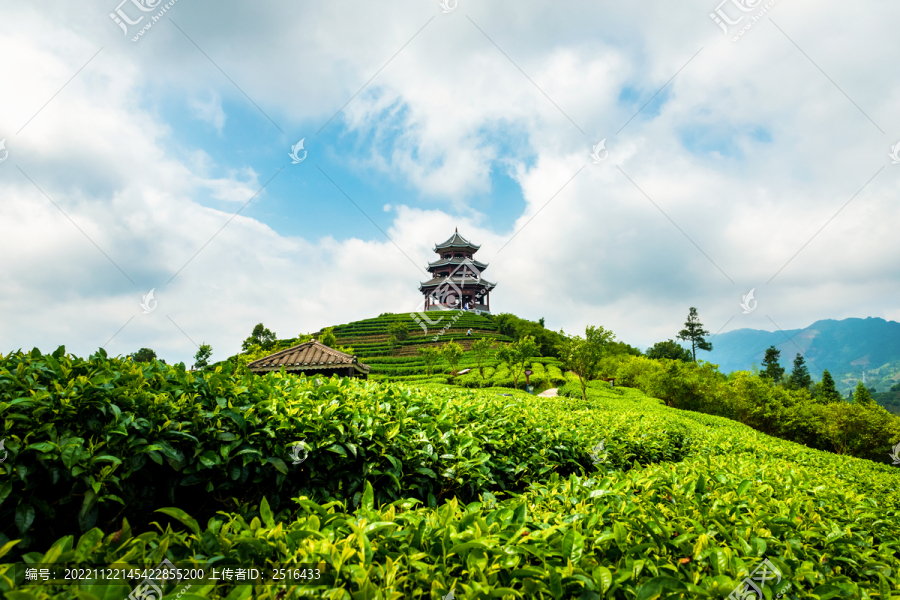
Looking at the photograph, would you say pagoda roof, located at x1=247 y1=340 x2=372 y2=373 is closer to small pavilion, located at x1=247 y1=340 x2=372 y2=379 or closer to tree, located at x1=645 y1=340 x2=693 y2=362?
small pavilion, located at x1=247 y1=340 x2=372 y2=379

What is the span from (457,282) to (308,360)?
40954 millimetres

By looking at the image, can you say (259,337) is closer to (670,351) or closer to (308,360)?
(308,360)

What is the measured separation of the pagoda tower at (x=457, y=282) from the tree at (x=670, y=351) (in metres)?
20.2

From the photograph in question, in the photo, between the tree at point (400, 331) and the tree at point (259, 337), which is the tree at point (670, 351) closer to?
the tree at point (400, 331)

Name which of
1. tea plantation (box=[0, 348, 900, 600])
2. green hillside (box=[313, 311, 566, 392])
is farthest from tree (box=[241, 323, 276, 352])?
tea plantation (box=[0, 348, 900, 600])

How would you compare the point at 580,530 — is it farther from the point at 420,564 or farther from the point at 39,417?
the point at 39,417

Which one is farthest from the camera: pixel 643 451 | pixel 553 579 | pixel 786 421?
pixel 786 421

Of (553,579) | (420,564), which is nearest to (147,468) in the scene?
(420,564)

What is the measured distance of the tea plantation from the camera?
141cm

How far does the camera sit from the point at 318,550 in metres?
1.42

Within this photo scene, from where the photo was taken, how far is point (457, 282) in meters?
50.8

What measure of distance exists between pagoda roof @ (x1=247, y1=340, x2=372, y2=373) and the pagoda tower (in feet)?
132

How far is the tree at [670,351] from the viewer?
158 feet

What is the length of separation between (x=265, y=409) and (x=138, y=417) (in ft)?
2.07
